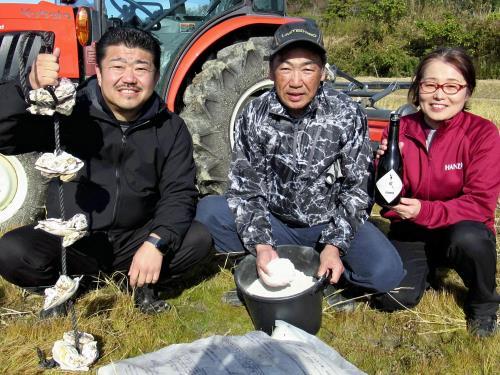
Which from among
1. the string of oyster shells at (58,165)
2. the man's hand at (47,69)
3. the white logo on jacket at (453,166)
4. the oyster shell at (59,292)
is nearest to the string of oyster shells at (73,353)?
the oyster shell at (59,292)

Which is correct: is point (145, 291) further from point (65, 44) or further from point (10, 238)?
point (65, 44)

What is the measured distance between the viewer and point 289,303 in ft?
7.38

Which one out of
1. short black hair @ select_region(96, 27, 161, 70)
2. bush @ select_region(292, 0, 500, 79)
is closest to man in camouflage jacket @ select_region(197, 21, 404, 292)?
short black hair @ select_region(96, 27, 161, 70)

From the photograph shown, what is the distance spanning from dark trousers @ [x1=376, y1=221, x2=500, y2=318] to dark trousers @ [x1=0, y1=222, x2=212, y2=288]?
99 cm

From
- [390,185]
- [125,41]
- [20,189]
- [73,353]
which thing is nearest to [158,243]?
[73,353]

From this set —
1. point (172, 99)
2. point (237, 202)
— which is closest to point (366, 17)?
point (172, 99)

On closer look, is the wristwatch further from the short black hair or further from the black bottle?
the black bottle

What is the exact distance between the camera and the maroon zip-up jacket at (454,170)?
2.44 m

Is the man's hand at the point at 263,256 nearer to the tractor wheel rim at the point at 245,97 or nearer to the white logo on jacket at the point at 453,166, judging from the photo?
the white logo on jacket at the point at 453,166

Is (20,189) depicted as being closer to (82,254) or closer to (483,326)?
(82,254)

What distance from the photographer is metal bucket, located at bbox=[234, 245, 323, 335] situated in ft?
7.40

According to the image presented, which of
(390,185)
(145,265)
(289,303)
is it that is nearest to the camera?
(289,303)

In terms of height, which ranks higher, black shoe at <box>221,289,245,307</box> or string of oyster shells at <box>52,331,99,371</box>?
string of oyster shells at <box>52,331,99,371</box>

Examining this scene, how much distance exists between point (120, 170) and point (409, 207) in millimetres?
1364
